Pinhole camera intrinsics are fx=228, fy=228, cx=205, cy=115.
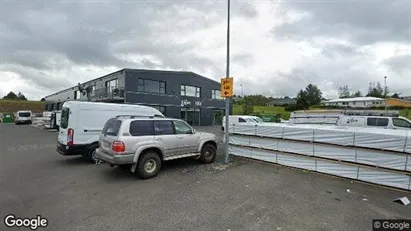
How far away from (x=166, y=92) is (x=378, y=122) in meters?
21.4

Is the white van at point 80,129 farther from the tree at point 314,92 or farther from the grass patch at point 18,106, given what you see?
the tree at point 314,92

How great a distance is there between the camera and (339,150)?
6777 mm

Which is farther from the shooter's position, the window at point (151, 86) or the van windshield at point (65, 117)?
the window at point (151, 86)

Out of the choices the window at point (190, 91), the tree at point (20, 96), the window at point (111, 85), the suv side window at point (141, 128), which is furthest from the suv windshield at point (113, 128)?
the tree at point (20, 96)

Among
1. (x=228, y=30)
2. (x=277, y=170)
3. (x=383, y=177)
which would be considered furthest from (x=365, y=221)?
(x=228, y=30)

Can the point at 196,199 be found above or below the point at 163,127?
below

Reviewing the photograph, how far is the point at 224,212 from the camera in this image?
14.8ft

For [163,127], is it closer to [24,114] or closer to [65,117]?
[65,117]

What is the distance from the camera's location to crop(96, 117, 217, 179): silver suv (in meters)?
6.30

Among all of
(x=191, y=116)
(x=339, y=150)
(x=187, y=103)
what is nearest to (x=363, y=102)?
(x=191, y=116)

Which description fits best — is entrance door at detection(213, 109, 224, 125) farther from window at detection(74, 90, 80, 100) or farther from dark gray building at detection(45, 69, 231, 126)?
window at detection(74, 90, 80, 100)

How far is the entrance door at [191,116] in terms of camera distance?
Result: 30.3 metres

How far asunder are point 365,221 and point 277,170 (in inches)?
134

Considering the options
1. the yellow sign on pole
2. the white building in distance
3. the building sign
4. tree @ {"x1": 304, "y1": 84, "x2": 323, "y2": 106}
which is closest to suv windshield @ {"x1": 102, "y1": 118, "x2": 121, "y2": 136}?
the yellow sign on pole
